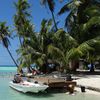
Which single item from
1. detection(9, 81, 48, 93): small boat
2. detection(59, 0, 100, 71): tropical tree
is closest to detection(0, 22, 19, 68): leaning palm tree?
detection(59, 0, 100, 71): tropical tree

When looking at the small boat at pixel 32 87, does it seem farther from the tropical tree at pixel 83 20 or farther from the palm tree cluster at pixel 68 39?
the tropical tree at pixel 83 20

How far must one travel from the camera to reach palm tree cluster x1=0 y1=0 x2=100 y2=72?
90.0 ft

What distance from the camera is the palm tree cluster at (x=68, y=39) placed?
27.4 m

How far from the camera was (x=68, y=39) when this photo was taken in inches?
1139

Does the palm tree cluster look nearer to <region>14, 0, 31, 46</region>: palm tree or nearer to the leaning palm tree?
<region>14, 0, 31, 46</region>: palm tree

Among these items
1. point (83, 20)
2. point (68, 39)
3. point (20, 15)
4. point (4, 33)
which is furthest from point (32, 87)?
point (4, 33)

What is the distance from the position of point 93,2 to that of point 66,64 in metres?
7.24

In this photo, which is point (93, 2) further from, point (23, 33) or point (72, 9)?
point (23, 33)

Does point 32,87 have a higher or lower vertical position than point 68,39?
lower

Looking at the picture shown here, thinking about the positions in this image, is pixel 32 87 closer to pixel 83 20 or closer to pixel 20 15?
pixel 83 20

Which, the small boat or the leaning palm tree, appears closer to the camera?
the small boat

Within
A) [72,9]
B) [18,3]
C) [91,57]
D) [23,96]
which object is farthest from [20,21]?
[23,96]

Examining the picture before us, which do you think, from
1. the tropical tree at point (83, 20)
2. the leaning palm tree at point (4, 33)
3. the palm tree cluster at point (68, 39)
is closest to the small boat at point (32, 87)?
the palm tree cluster at point (68, 39)

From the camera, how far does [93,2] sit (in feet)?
102
